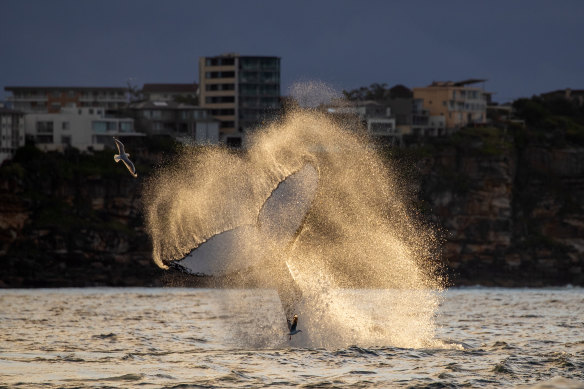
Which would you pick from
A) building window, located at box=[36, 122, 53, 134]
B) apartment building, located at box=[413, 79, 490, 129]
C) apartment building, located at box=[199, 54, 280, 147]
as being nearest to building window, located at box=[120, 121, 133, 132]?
building window, located at box=[36, 122, 53, 134]

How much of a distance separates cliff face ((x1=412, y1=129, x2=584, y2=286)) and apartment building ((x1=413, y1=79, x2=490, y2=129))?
20968mm

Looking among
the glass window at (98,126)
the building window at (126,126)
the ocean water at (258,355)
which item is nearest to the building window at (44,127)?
the glass window at (98,126)

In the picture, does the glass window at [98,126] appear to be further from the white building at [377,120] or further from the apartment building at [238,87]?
the white building at [377,120]

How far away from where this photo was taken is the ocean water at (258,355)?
35.4 meters

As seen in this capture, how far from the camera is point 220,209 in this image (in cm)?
4312

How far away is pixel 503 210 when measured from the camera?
160000 millimetres

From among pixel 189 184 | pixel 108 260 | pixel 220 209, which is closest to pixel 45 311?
pixel 189 184

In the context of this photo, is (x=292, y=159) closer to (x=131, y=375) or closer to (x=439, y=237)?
(x=131, y=375)

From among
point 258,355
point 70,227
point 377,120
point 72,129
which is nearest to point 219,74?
point 377,120

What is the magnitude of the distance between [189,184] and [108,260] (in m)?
93.6

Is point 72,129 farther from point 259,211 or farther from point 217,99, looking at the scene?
point 259,211

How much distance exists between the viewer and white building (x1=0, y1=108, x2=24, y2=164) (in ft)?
510

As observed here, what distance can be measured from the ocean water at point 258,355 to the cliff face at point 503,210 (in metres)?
87.8

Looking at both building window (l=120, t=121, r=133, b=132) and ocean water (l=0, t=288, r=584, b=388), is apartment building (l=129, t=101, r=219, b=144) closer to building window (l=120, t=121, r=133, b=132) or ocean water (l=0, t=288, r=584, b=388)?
building window (l=120, t=121, r=133, b=132)
